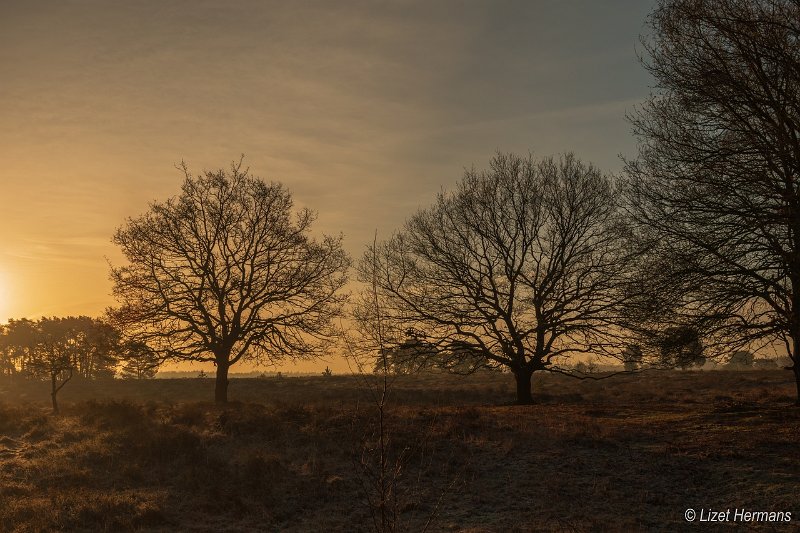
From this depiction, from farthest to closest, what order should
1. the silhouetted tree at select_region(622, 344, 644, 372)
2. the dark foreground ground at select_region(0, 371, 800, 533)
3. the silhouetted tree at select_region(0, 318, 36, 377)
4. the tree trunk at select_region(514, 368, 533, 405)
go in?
the silhouetted tree at select_region(0, 318, 36, 377) < the tree trunk at select_region(514, 368, 533, 405) < the silhouetted tree at select_region(622, 344, 644, 372) < the dark foreground ground at select_region(0, 371, 800, 533)

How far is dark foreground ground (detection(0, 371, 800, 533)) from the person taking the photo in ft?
36.8

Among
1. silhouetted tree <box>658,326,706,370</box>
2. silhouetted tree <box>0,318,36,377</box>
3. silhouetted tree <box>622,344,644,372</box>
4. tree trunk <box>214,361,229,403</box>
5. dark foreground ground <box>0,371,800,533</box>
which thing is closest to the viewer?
dark foreground ground <box>0,371,800,533</box>

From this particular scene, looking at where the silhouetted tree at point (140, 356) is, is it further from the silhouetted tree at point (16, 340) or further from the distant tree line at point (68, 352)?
the silhouetted tree at point (16, 340)

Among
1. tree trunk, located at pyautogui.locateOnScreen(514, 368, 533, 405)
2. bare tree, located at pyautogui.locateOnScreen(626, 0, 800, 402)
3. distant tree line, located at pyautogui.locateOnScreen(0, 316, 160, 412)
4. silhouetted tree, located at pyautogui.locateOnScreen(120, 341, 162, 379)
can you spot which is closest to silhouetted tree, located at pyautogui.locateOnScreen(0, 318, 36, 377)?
distant tree line, located at pyautogui.locateOnScreen(0, 316, 160, 412)

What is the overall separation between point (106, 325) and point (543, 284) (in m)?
18.4

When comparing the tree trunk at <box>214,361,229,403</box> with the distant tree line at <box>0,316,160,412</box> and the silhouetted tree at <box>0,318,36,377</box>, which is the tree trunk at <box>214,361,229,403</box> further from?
the silhouetted tree at <box>0,318,36,377</box>

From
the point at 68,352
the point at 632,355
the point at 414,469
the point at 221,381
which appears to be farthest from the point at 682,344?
the point at 68,352

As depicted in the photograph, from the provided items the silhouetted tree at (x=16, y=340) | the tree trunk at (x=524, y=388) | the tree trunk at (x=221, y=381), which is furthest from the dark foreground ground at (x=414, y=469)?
the silhouetted tree at (x=16, y=340)

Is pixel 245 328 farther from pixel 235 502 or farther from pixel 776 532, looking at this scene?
pixel 776 532

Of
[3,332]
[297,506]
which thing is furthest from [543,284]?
[3,332]

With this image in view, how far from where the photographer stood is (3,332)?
92312 millimetres

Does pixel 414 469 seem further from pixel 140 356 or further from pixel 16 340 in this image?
pixel 16 340

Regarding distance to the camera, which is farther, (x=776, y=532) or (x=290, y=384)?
(x=290, y=384)

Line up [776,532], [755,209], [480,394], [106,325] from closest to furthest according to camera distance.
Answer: [776,532]
[755,209]
[106,325]
[480,394]
